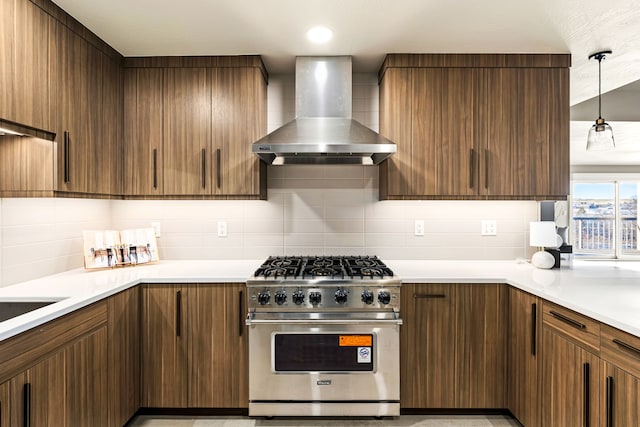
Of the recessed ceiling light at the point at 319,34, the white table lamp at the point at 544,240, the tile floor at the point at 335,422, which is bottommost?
the tile floor at the point at 335,422

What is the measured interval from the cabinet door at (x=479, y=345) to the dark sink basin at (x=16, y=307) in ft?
7.19

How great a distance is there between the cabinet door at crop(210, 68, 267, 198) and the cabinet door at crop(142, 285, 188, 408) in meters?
0.80

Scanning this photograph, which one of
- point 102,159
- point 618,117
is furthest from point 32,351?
point 618,117

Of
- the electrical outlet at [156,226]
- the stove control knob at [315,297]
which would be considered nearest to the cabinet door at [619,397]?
the stove control knob at [315,297]

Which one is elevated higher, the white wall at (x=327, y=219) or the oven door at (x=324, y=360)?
the white wall at (x=327, y=219)

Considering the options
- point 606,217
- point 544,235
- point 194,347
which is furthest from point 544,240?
point 606,217

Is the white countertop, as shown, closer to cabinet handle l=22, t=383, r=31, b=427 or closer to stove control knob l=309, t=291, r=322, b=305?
→ cabinet handle l=22, t=383, r=31, b=427

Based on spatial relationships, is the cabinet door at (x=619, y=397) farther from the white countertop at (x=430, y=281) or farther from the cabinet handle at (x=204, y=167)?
the cabinet handle at (x=204, y=167)

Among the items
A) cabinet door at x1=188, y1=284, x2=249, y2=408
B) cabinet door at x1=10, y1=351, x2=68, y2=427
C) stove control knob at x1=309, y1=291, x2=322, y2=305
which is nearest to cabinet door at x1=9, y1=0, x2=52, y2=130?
cabinet door at x1=10, y1=351, x2=68, y2=427

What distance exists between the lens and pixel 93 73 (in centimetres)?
232

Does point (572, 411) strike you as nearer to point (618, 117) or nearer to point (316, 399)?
point (316, 399)

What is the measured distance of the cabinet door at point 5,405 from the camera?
1.25m

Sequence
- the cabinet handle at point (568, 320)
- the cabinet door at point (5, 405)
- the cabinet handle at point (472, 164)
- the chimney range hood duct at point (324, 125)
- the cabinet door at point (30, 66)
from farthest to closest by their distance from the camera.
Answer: the cabinet handle at point (472, 164)
the chimney range hood duct at point (324, 125)
the cabinet door at point (30, 66)
the cabinet handle at point (568, 320)
the cabinet door at point (5, 405)

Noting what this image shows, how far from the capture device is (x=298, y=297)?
216 centimetres
